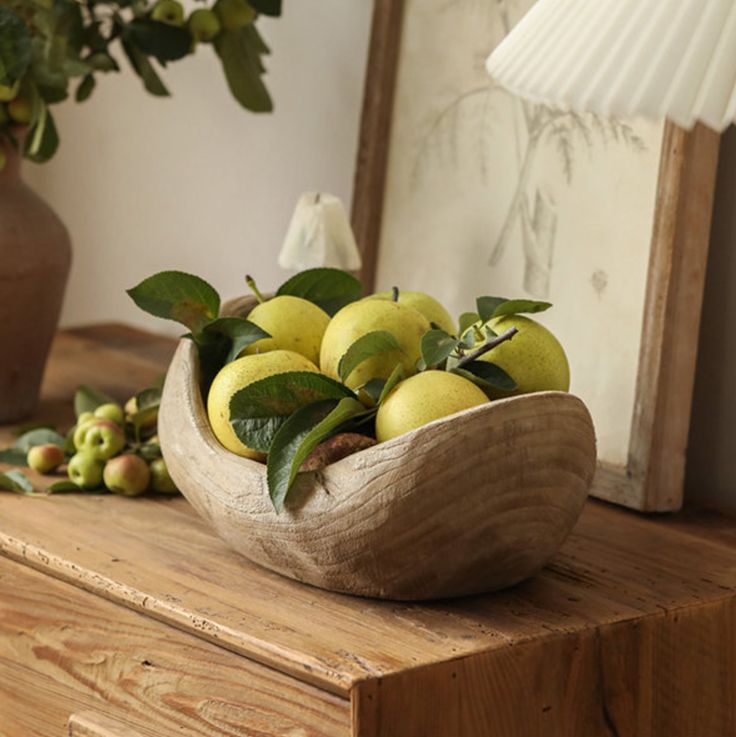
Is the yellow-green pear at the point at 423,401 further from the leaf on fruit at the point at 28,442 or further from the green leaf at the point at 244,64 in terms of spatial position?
the green leaf at the point at 244,64

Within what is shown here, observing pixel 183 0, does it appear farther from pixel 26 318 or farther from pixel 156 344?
pixel 26 318

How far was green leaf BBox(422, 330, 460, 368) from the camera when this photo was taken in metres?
0.93

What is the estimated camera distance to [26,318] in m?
1.37

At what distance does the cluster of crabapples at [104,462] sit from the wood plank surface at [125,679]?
0.44ft

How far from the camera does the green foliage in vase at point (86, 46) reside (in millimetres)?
1276

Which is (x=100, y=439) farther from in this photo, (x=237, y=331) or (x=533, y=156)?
(x=533, y=156)

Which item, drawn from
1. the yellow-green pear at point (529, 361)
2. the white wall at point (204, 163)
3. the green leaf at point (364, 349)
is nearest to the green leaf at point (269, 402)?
the green leaf at point (364, 349)

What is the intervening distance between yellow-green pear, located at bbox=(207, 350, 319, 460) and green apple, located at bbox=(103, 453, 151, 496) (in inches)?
6.8

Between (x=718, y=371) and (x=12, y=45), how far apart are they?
68 cm

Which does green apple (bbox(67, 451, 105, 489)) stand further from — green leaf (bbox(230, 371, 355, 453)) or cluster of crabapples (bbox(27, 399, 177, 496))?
green leaf (bbox(230, 371, 355, 453))

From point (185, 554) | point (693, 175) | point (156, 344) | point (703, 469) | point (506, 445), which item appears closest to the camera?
point (506, 445)

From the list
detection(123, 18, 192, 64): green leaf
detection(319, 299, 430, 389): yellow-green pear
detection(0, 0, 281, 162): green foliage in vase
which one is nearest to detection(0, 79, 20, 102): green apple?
detection(0, 0, 281, 162): green foliage in vase

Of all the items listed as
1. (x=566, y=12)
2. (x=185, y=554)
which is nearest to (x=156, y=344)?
(x=185, y=554)

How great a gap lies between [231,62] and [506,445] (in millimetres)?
709
